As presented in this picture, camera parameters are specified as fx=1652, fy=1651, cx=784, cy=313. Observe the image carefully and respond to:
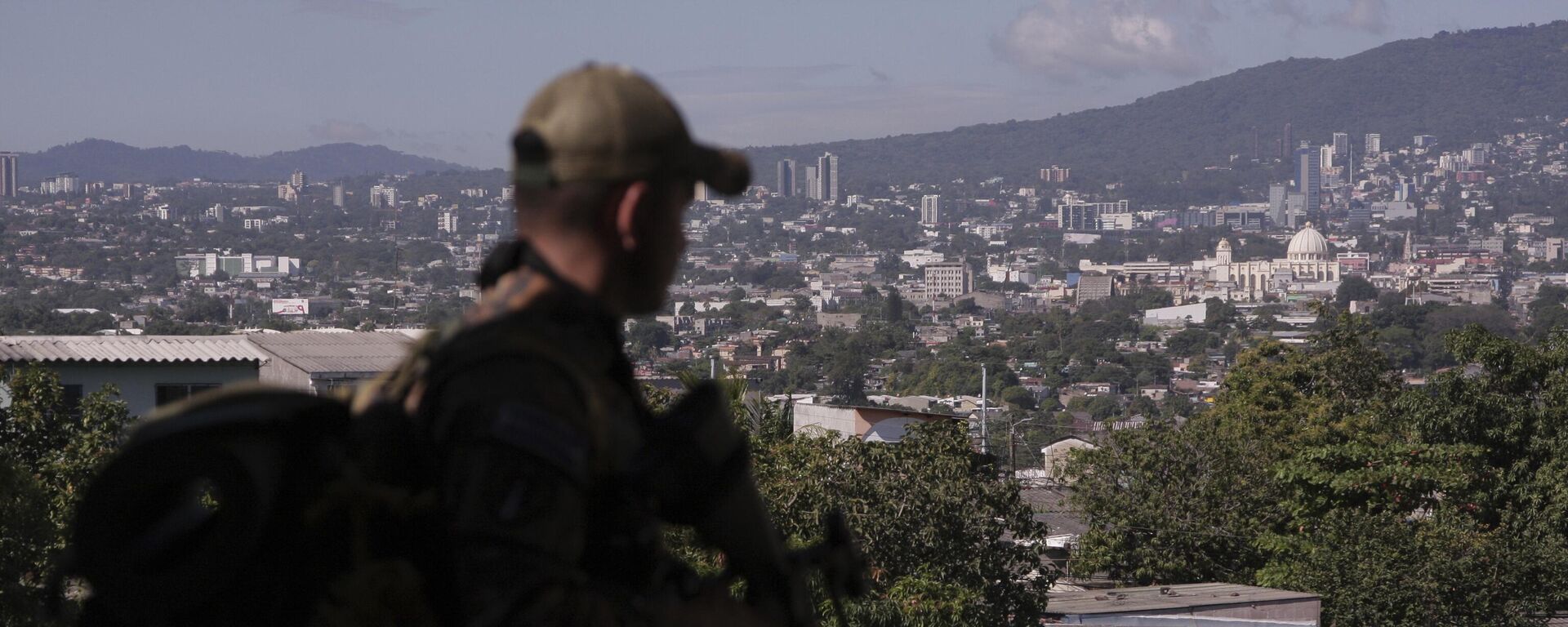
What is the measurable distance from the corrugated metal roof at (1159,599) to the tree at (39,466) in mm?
7925

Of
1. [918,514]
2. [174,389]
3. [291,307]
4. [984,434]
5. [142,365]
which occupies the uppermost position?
[142,365]

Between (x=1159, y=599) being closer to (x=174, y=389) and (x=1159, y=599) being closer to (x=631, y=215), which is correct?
(x=174, y=389)

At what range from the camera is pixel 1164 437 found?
23.8 m

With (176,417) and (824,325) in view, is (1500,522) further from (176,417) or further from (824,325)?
(824,325)

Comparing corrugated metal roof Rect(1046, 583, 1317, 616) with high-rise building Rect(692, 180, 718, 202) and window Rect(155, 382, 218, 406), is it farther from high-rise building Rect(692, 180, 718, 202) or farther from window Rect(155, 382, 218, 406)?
high-rise building Rect(692, 180, 718, 202)

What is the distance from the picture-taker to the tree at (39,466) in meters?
8.03

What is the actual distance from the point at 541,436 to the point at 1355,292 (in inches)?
7259

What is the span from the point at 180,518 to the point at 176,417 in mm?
95

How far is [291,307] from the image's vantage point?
11825cm

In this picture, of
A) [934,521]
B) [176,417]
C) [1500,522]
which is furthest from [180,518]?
→ [1500,522]

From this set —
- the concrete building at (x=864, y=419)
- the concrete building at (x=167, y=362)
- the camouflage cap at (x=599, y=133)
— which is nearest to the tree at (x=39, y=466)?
the camouflage cap at (x=599, y=133)

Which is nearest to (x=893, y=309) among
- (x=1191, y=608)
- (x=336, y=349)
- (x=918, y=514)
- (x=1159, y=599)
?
(x=336, y=349)

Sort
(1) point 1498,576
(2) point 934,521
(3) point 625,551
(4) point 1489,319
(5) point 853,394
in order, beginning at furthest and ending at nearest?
(4) point 1489,319
(5) point 853,394
(1) point 1498,576
(2) point 934,521
(3) point 625,551

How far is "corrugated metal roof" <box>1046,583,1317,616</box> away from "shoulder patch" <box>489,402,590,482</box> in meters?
13.4
